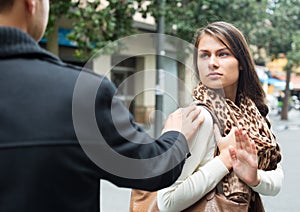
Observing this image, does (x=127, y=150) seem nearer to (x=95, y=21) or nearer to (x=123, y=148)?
(x=123, y=148)

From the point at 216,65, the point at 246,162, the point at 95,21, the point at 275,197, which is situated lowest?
the point at 275,197

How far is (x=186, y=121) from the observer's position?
48.9 inches

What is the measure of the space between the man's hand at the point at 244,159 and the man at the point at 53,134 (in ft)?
1.24

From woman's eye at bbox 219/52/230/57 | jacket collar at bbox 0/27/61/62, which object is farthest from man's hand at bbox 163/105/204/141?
jacket collar at bbox 0/27/61/62

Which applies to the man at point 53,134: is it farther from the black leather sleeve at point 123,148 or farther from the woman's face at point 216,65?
the woman's face at point 216,65

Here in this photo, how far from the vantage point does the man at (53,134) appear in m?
0.91

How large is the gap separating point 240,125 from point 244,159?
5.3 inches

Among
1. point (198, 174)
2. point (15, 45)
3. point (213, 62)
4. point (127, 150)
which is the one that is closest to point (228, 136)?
point (198, 174)

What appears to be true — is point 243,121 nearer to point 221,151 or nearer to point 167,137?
point 221,151

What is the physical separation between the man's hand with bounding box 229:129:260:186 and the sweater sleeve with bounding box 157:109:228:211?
0.05 metres

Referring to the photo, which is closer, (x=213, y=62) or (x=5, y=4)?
(x=5, y=4)

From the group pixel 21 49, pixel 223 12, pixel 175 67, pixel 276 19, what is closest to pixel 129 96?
pixel 175 67

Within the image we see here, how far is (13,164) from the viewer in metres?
0.91

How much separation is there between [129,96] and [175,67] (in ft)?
0.67
